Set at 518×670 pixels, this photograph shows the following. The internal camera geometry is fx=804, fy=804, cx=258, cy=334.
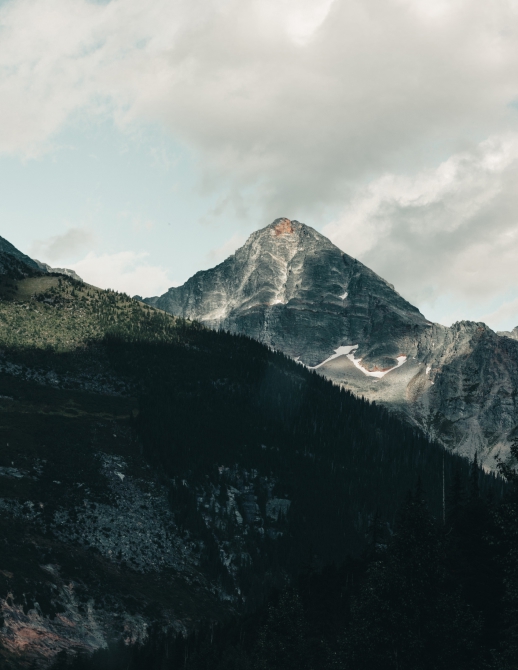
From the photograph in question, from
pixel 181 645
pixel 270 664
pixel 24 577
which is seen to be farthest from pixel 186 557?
pixel 270 664

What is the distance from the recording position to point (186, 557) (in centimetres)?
19175

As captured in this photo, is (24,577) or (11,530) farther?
(11,530)

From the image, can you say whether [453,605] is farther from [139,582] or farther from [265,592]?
[265,592]

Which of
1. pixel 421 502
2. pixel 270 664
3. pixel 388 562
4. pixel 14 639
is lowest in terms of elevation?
pixel 14 639

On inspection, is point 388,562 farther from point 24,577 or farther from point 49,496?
point 49,496

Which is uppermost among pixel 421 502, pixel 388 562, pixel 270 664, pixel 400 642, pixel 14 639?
pixel 421 502

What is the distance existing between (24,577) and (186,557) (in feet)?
171

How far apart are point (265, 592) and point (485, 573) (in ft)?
375

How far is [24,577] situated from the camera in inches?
5792

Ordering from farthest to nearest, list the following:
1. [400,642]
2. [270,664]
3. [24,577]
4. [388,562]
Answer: [24,577], [270,664], [388,562], [400,642]

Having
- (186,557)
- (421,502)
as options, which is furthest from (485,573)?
(186,557)

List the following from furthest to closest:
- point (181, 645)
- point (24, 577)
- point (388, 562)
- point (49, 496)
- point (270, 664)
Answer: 1. point (49, 496)
2. point (24, 577)
3. point (181, 645)
4. point (270, 664)
5. point (388, 562)

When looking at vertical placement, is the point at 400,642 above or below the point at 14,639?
above

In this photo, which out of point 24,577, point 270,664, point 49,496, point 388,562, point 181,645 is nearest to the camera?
point 388,562
